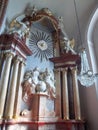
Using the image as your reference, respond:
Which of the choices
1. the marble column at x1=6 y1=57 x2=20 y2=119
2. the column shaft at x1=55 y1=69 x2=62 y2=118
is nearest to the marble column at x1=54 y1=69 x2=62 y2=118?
the column shaft at x1=55 y1=69 x2=62 y2=118

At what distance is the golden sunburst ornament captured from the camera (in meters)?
4.13

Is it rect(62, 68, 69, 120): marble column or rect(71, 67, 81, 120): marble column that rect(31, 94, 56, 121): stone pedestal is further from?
rect(71, 67, 81, 120): marble column

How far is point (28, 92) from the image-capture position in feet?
10.9

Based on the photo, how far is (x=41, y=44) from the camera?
4293mm

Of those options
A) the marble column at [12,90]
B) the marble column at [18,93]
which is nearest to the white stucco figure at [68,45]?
the marble column at [18,93]

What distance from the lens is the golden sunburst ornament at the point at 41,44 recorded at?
4129 mm

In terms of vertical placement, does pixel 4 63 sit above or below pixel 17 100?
above

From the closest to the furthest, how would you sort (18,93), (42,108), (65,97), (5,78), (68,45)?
(5,78)
(18,93)
(42,108)
(65,97)
(68,45)

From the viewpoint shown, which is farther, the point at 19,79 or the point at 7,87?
the point at 19,79

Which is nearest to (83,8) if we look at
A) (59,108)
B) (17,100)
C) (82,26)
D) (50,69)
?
(82,26)

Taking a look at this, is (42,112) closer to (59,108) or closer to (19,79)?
(59,108)

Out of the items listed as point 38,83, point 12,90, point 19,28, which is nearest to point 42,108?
point 38,83

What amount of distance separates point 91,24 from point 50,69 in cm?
181

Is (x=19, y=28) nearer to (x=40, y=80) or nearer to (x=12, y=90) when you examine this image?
(x=40, y=80)
